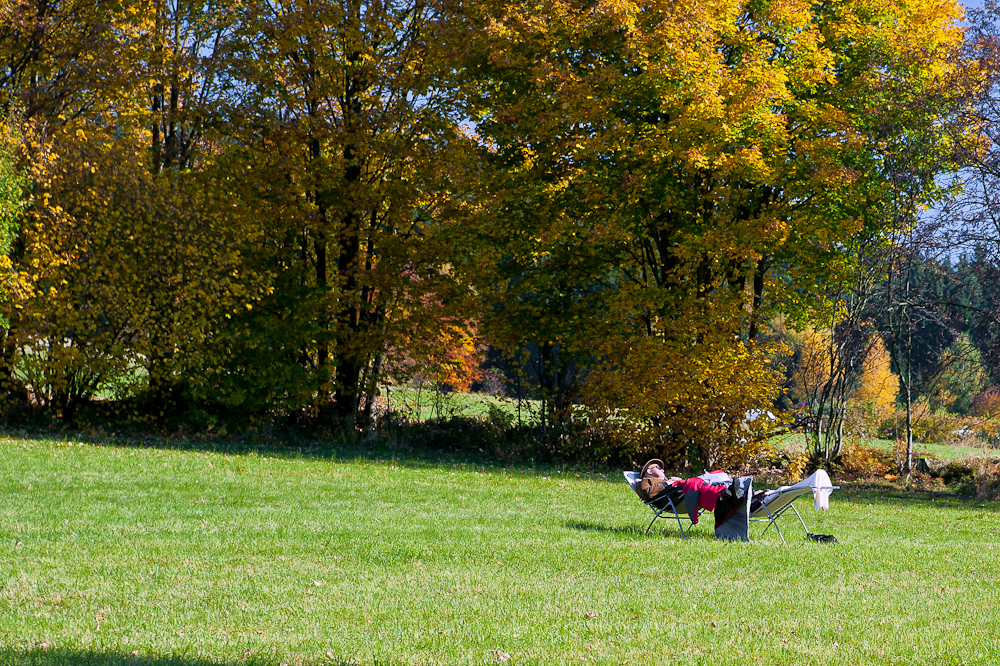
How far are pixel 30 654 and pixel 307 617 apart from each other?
1.36 meters

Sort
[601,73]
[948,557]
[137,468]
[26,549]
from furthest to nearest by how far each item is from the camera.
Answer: [601,73], [137,468], [948,557], [26,549]

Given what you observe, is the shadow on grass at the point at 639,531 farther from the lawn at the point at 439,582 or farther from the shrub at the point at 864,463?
the shrub at the point at 864,463

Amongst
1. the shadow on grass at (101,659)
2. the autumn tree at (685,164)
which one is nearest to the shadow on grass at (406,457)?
the autumn tree at (685,164)

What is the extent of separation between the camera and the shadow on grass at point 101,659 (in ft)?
14.1

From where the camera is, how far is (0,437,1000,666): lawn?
476cm

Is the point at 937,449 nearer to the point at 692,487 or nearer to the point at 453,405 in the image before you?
the point at 453,405

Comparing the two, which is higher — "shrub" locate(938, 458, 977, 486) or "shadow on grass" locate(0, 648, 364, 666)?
"shrub" locate(938, 458, 977, 486)

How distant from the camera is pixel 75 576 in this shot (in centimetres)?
606

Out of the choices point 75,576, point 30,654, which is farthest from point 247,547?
point 30,654

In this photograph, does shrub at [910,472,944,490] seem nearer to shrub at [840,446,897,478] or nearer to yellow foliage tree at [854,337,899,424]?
shrub at [840,446,897,478]

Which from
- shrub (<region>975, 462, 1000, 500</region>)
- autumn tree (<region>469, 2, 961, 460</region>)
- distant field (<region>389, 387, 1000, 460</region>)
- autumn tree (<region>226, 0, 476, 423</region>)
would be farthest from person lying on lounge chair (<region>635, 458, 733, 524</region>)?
distant field (<region>389, 387, 1000, 460</region>)

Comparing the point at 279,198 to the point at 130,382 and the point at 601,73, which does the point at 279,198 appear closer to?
the point at 130,382

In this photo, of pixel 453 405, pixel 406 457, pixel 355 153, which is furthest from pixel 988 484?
pixel 355 153

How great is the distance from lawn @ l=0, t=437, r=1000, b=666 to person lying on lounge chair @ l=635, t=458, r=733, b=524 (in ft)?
1.08
